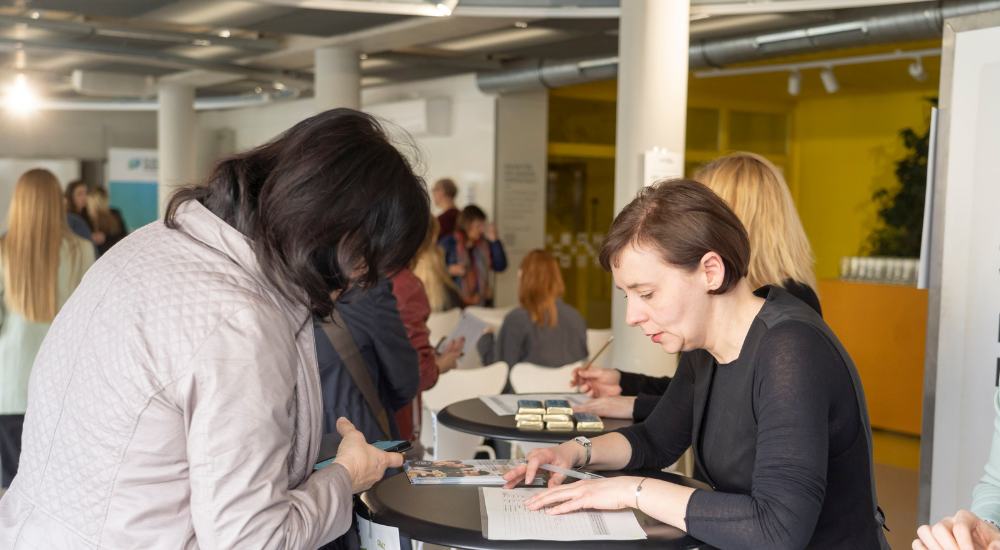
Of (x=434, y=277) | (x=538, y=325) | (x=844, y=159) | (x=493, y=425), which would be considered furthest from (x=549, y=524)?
(x=844, y=159)

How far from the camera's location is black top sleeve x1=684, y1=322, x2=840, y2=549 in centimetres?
193

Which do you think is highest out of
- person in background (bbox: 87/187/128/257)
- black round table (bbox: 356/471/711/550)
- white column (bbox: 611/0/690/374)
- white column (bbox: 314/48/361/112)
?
white column (bbox: 314/48/361/112)

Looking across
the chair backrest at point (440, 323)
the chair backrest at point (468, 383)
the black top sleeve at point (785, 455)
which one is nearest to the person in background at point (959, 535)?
the black top sleeve at point (785, 455)

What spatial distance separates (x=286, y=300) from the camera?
1668 mm

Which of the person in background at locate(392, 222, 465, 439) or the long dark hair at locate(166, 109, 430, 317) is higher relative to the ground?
the long dark hair at locate(166, 109, 430, 317)

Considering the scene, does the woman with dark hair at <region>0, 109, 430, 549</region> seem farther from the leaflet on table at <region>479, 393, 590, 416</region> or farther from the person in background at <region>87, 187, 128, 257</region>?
the person in background at <region>87, 187, 128, 257</region>

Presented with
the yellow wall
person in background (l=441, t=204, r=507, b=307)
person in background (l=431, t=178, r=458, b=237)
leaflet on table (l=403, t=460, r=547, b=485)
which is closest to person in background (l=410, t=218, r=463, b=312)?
person in background (l=441, t=204, r=507, b=307)

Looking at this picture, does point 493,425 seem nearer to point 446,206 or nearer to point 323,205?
point 323,205

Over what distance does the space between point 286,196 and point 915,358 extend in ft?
23.7

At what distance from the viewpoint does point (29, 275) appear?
4.62 meters

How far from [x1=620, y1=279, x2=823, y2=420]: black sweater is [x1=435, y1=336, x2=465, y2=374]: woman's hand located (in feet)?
3.96

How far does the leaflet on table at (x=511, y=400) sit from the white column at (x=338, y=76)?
21.1 feet

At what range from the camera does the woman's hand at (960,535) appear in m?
1.72

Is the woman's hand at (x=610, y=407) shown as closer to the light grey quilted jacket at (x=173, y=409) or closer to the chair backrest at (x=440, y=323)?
the light grey quilted jacket at (x=173, y=409)
